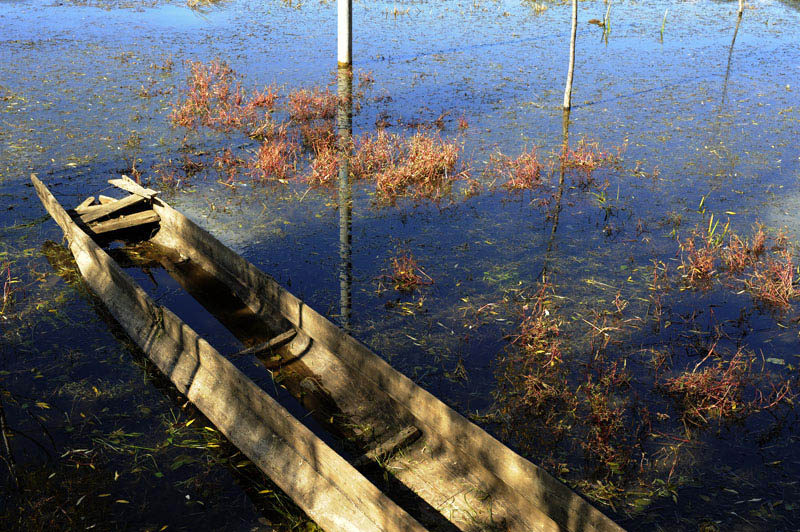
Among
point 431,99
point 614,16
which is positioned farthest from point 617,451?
point 614,16

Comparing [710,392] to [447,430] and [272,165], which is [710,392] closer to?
[447,430]

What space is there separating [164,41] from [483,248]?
53.8 feet

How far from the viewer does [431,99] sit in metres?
16.1

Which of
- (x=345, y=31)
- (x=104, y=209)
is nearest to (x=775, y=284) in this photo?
(x=104, y=209)

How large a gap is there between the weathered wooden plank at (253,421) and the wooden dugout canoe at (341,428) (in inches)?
0.4

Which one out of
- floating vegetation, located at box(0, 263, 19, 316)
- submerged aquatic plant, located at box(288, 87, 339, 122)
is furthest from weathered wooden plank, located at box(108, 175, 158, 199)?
submerged aquatic plant, located at box(288, 87, 339, 122)

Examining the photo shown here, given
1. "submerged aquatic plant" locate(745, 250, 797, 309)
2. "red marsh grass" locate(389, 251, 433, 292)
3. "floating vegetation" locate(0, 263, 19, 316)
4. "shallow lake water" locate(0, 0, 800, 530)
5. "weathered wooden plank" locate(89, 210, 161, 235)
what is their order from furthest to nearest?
"weathered wooden plank" locate(89, 210, 161, 235) < "red marsh grass" locate(389, 251, 433, 292) < "submerged aquatic plant" locate(745, 250, 797, 309) < "floating vegetation" locate(0, 263, 19, 316) < "shallow lake water" locate(0, 0, 800, 530)

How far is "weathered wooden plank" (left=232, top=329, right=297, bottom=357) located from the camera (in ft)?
21.2

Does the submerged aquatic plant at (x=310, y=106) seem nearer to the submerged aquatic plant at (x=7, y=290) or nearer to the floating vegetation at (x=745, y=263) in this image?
the submerged aquatic plant at (x=7, y=290)

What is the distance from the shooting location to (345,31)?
58.0ft

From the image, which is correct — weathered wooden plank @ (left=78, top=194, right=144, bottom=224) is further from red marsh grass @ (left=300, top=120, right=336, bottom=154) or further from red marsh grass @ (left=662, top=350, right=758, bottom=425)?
red marsh grass @ (left=662, top=350, right=758, bottom=425)

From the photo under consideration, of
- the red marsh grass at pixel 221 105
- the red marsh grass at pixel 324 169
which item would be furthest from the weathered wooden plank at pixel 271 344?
the red marsh grass at pixel 221 105

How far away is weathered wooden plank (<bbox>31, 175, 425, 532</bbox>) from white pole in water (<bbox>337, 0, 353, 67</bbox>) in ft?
38.3

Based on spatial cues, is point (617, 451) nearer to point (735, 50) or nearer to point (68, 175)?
point (68, 175)
